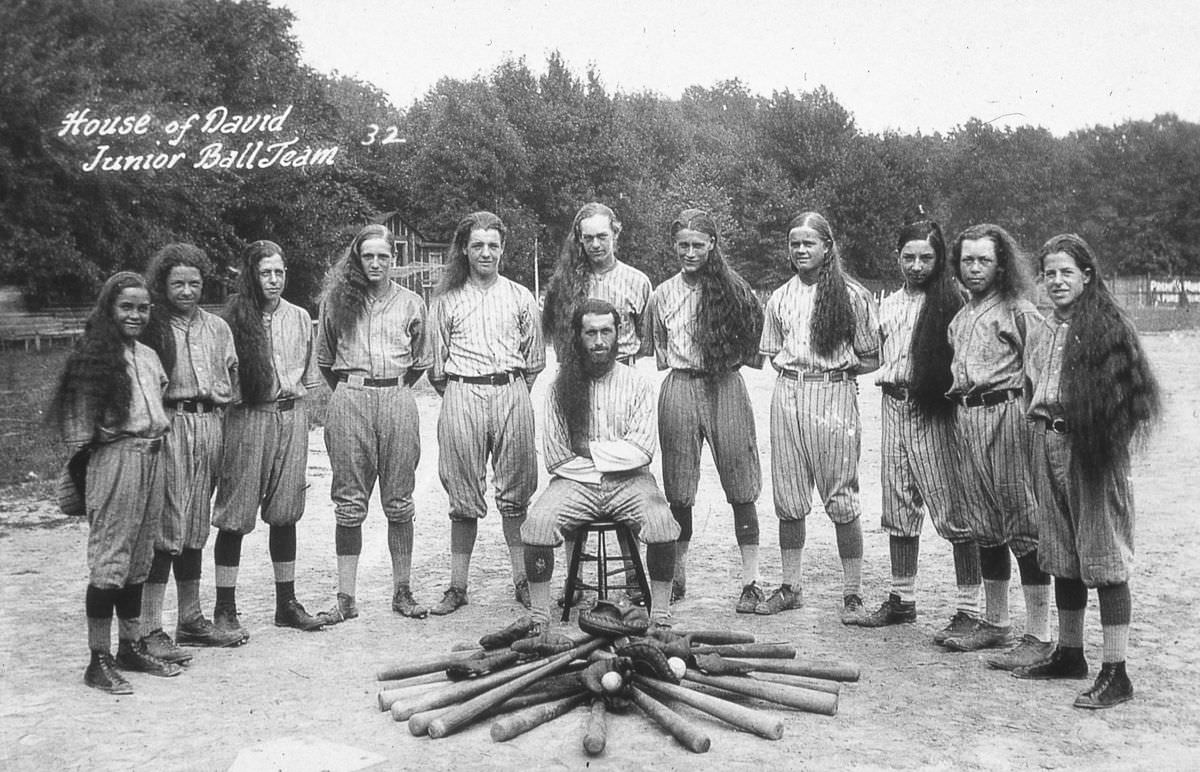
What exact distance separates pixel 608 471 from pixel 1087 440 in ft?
7.51

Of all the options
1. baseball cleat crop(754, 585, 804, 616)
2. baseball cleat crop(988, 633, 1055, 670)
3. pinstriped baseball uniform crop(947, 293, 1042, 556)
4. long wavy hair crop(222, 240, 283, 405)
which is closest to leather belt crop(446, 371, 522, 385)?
long wavy hair crop(222, 240, 283, 405)

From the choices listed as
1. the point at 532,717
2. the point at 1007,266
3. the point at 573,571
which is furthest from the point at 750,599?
the point at 1007,266

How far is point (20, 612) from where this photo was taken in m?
6.20

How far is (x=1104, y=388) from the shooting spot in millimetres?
4344

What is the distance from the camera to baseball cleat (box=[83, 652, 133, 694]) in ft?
15.4

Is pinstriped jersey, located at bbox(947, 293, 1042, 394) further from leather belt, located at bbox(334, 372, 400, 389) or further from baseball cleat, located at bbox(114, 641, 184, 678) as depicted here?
baseball cleat, located at bbox(114, 641, 184, 678)

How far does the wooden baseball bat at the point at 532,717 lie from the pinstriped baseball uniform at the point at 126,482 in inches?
71.8

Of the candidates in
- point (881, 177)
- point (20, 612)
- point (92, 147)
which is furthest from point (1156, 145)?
point (20, 612)

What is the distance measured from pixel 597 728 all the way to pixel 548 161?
40.2m

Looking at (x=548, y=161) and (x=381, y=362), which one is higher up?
(x=548, y=161)

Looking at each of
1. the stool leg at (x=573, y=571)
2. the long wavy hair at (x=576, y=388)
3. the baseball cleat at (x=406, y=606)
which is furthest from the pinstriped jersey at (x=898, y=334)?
the baseball cleat at (x=406, y=606)

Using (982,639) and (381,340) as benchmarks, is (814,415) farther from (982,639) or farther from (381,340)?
(381,340)

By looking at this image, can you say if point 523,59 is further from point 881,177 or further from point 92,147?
point 92,147

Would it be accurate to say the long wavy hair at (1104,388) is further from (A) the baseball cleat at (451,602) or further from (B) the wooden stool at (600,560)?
(A) the baseball cleat at (451,602)
